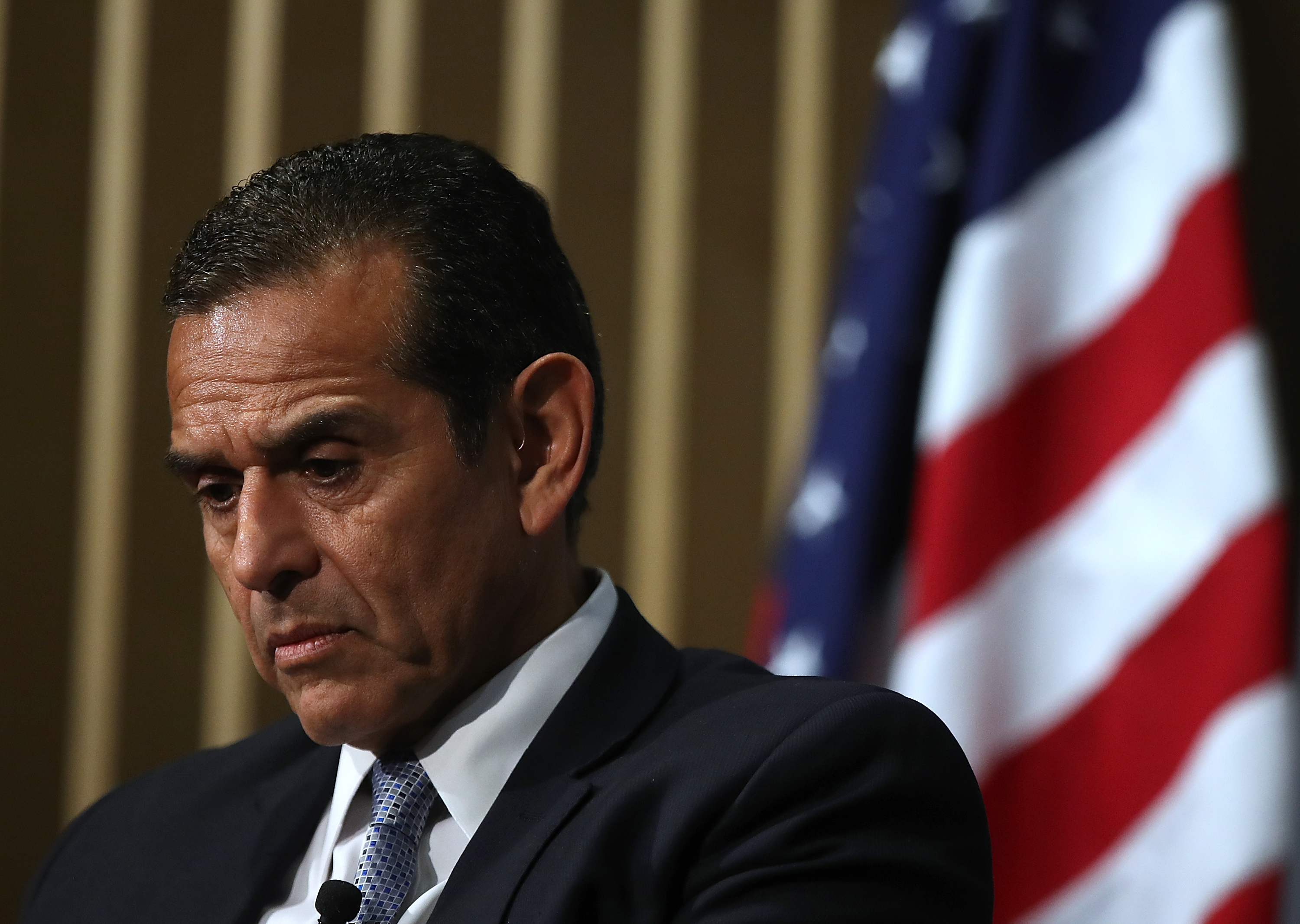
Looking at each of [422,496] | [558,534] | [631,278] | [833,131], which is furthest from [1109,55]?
[422,496]

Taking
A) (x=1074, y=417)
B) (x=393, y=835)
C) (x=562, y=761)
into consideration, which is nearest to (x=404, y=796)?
(x=393, y=835)

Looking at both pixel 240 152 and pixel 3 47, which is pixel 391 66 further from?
pixel 3 47

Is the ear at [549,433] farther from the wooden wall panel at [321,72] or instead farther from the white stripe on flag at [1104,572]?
→ the wooden wall panel at [321,72]

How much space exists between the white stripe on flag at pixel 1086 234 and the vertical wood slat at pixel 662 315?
23.7 inches

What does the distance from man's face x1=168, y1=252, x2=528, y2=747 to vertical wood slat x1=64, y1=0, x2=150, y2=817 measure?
1.71 m

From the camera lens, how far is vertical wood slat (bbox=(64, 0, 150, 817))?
2.84m

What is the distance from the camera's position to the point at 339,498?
1235mm

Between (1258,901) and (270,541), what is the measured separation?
1577mm

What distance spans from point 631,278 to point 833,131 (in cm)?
51

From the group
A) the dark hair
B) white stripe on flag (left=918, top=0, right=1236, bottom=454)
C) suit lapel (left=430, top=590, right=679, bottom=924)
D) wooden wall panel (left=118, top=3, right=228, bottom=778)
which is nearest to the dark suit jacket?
suit lapel (left=430, top=590, right=679, bottom=924)

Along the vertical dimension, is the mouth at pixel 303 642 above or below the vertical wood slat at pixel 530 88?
below

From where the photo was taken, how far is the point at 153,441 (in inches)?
112

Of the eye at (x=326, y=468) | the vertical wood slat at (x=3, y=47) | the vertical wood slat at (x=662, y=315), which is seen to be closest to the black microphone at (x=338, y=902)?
the eye at (x=326, y=468)

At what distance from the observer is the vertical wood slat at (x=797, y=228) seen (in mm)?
2799
